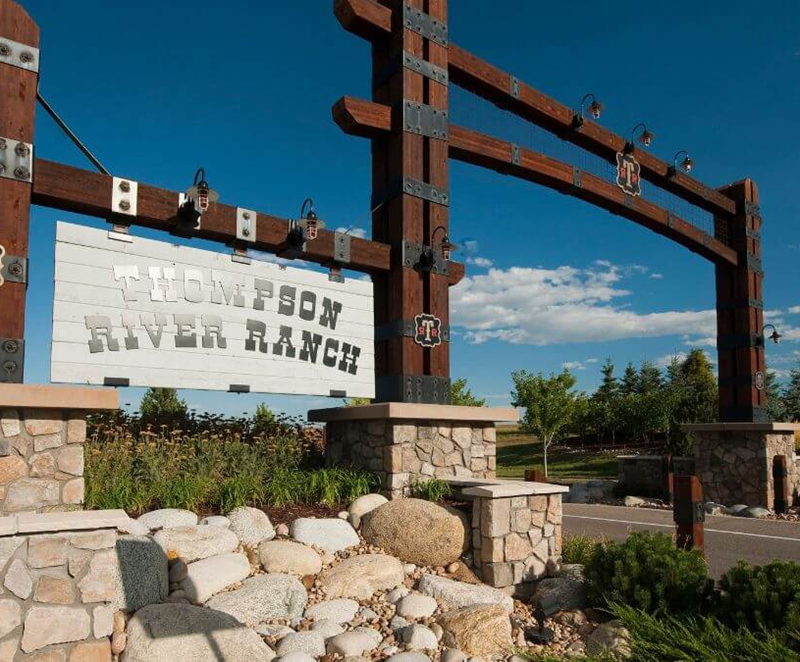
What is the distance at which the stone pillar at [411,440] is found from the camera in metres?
8.70

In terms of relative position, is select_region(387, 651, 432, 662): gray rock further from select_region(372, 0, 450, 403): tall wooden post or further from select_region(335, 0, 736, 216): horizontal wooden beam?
select_region(335, 0, 736, 216): horizontal wooden beam

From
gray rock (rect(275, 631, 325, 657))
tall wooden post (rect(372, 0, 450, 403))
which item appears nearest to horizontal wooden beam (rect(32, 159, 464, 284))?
tall wooden post (rect(372, 0, 450, 403))

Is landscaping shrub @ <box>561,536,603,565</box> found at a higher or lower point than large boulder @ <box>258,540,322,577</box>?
lower

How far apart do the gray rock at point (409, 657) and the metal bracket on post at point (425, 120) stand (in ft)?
22.4

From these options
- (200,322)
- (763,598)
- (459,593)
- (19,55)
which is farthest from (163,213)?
(763,598)

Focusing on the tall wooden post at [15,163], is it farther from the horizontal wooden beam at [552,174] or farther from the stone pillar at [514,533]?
the stone pillar at [514,533]

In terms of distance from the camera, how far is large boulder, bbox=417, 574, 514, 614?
6613mm

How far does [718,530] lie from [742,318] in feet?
22.7

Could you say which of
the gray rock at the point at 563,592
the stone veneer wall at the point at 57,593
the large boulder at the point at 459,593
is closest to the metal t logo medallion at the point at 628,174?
the gray rock at the point at 563,592

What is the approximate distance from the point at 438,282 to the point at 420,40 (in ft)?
11.6

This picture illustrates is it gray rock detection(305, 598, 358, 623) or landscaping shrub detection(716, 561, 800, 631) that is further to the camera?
gray rock detection(305, 598, 358, 623)

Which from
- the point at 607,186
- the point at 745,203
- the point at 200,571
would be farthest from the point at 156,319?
the point at 745,203

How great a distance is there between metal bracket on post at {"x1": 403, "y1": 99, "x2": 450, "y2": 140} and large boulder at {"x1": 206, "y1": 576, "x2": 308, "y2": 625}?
6.26 meters

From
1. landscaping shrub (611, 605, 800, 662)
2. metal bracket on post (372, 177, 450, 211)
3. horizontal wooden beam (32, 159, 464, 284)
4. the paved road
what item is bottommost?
the paved road
